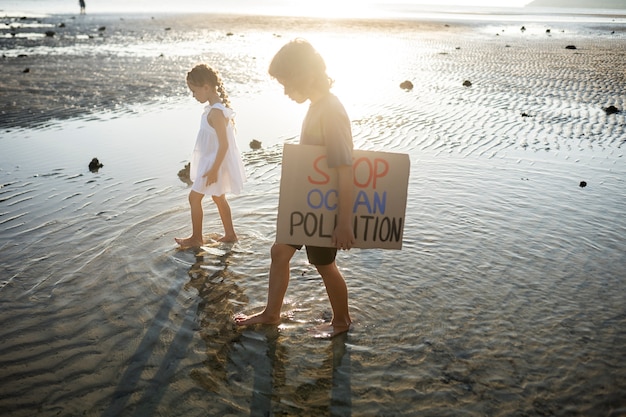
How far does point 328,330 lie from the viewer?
3721 millimetres

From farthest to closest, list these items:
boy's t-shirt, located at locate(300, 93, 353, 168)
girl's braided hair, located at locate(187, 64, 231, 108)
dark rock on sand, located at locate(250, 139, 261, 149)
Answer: dark rock on sand, located at locate(250, 139, 261, 149) → girl's braided hair, located at locate(187, 64, 231, 108) → boy's t-shirt, located at locate(300, 93, 353, 168)

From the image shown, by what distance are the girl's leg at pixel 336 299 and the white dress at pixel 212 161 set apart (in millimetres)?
1811

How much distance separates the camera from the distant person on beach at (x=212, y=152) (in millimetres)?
4777

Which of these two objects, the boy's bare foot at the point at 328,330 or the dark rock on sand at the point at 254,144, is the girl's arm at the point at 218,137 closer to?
the boy's bare foot at the point at 328,330

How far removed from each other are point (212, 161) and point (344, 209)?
2216 mm

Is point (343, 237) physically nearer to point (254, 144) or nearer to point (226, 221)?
point (226, 221)

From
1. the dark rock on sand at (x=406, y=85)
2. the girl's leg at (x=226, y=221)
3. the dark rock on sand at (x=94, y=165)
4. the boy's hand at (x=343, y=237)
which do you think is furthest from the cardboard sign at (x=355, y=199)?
the dark rock on sand at (x=406, y=85)

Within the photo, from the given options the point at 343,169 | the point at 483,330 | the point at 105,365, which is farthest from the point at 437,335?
the point at 105,365

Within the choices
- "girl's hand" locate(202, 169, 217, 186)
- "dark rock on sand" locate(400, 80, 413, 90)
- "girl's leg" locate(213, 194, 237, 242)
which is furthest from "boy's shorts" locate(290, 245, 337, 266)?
"dark rock on sand" locate(400, 80, 413, 90)

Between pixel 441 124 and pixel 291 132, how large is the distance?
10.5 ft

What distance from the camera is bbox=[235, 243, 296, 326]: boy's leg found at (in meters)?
3.47

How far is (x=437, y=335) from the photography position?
371 centimetres

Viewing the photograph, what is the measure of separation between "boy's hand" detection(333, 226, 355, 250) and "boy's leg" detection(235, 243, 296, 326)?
0.42 meters

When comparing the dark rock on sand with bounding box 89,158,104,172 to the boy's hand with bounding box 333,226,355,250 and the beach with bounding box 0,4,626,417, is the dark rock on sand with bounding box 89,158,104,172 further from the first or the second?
the boy's hand with bounding box 333,226,355,250
